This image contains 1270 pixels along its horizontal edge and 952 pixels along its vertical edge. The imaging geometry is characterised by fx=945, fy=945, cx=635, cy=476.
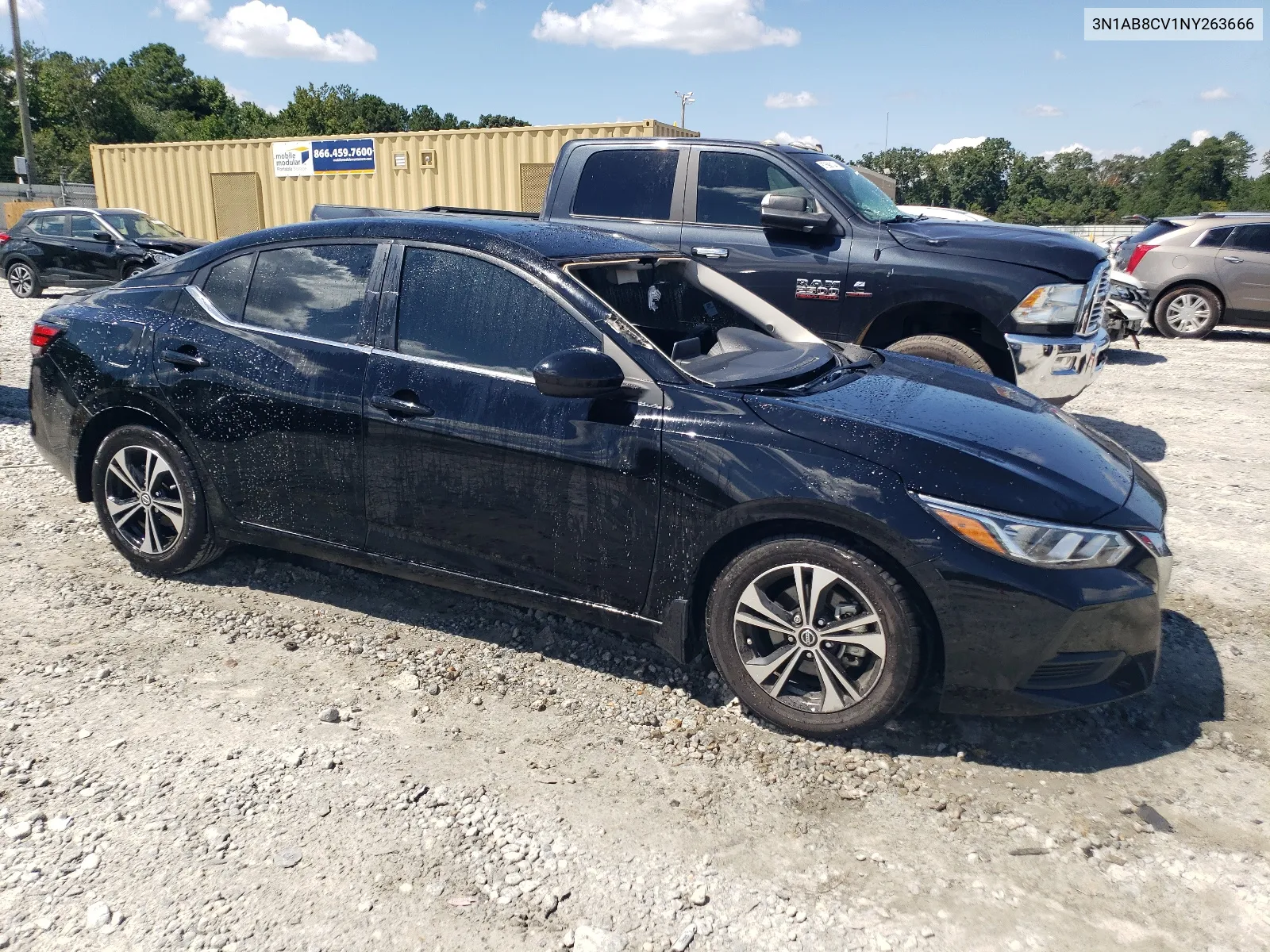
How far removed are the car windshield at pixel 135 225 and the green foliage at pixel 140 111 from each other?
122ft

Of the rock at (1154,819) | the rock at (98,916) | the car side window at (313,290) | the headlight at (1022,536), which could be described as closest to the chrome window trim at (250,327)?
the car side window at (313,290)

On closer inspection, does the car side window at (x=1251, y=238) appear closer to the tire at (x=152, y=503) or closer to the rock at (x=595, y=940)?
the tire at (x=152, y=503)

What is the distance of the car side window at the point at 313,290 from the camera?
147 inches

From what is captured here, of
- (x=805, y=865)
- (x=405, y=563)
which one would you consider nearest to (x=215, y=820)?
(x=405, y=563)

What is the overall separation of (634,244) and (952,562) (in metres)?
2.02

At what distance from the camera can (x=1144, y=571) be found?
9.71 feet

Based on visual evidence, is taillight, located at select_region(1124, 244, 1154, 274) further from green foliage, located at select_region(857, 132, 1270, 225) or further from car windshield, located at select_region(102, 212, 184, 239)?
green foliage, located at select_region(857, 132, 1270, 225)

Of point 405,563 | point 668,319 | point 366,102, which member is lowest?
point 405,563

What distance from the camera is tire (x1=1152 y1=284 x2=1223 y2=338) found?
506 inches

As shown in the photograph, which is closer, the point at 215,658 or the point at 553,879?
the point at 553,879

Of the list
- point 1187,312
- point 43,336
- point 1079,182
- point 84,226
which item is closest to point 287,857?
point 43,336

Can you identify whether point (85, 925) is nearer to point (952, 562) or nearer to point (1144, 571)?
point (952, 562)

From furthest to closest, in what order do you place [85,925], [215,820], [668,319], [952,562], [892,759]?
1. [668,319]
2. [892,759]
3. [952,562]
4. [215,820]
5. [85,925]

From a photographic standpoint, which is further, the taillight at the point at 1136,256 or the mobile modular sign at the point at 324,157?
the mobile modular sign at the point at 324,157
